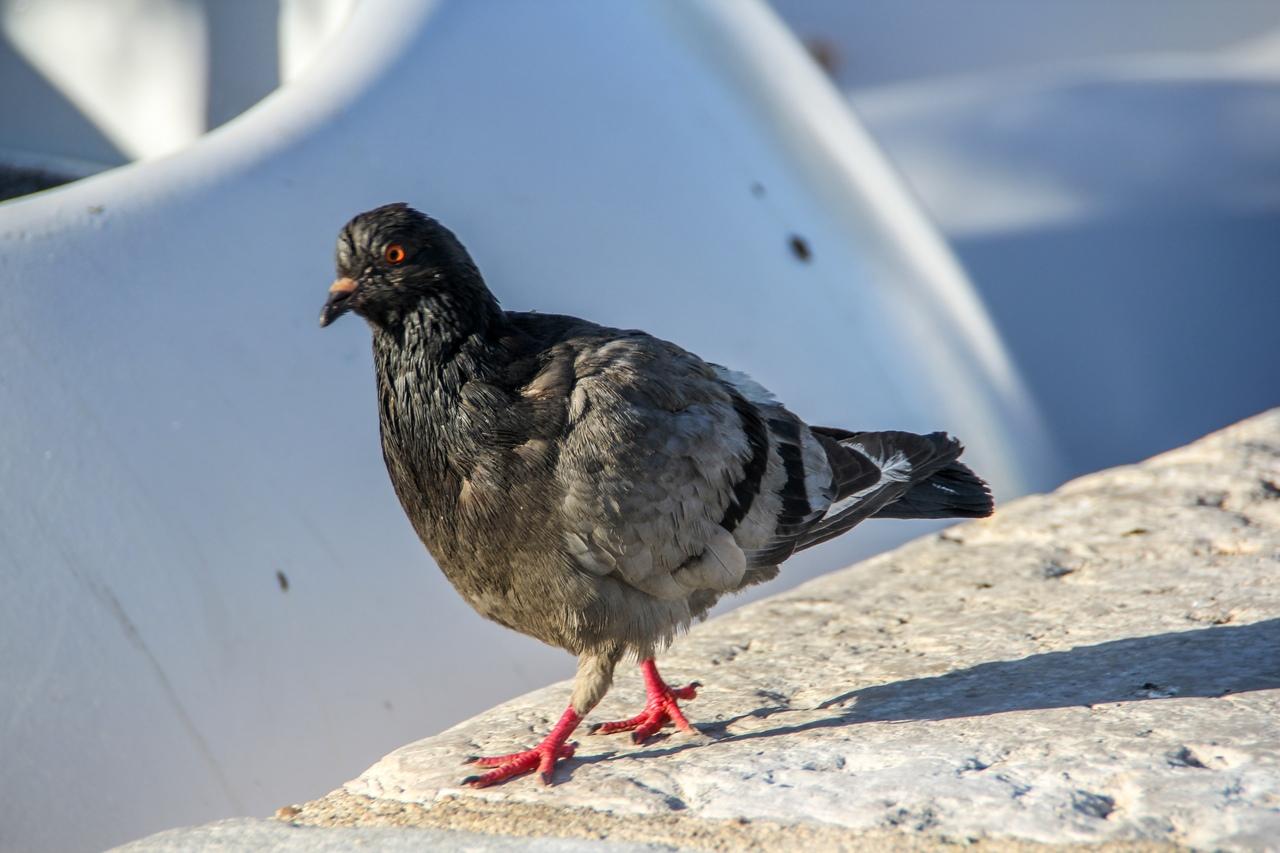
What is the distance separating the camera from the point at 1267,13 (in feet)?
33.4

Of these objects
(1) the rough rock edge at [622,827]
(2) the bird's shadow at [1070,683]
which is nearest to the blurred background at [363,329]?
(1) the rough rock edge at [622,827]

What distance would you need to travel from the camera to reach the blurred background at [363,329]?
3.87 meters

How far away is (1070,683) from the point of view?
332 cm

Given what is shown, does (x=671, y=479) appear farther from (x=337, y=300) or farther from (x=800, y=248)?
(x=800, y=248)

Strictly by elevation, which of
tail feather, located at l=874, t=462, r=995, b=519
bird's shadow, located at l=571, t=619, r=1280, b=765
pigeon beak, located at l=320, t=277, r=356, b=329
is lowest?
bird's shadow, located at l=571, t=619, r=1280, b=765

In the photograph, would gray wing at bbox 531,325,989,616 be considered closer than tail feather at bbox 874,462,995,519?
Yes

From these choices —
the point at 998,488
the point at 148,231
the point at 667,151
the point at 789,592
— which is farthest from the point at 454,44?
the point at 998,488

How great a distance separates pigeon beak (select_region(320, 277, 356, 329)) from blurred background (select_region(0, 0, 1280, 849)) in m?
1.05

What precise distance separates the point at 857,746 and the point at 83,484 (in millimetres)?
2171

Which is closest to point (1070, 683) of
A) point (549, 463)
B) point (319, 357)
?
point (549, 463)

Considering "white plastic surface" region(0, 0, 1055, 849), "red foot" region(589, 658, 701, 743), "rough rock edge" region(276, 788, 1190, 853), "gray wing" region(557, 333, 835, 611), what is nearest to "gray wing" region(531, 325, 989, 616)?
"gray wing" region(557, 333, 835, 611)

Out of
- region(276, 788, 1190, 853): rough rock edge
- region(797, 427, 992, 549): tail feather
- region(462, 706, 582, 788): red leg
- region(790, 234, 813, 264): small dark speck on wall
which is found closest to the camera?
region(276, 788, 1190, 853): rough rock edge

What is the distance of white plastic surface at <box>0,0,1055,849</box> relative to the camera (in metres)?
3.82

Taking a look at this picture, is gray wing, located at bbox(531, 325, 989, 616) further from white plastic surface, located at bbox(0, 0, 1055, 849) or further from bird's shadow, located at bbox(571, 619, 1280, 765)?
white plastic surface, located at bbox(0, 0, 1055, 849)
